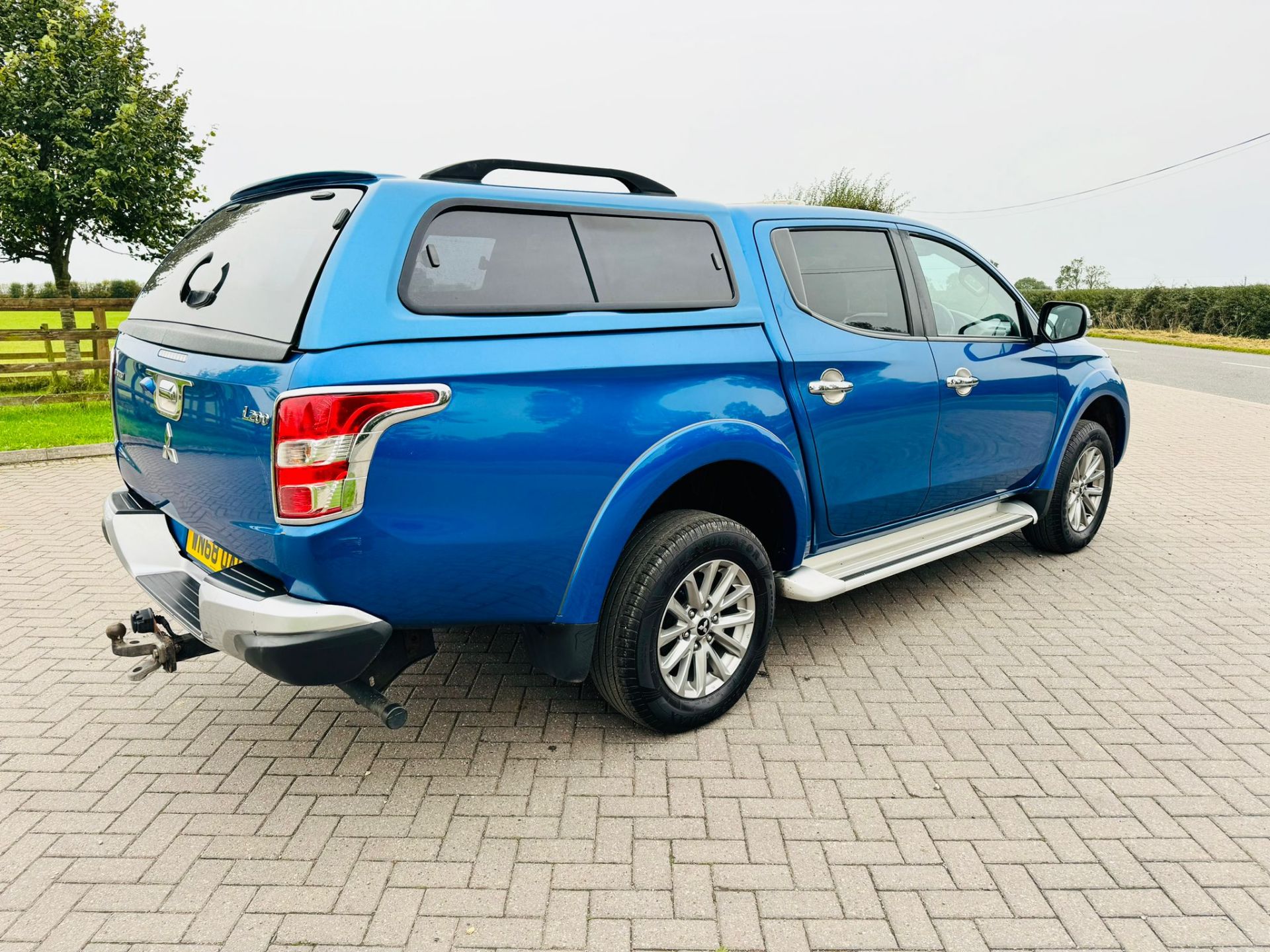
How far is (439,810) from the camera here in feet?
8.89

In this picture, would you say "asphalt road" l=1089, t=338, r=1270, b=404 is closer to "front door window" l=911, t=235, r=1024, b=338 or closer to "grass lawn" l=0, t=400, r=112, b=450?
A: "front door window" l=911, t=235, r=1024, b=338

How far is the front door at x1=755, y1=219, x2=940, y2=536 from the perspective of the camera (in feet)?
Answer: 11.1

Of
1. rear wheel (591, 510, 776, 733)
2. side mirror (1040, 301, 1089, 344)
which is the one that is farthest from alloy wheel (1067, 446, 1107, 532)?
rear wheel (591, 510, 776, 733)

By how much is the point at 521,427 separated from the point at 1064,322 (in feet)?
11.7

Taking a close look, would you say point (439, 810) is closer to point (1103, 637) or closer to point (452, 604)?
point (452, 604)

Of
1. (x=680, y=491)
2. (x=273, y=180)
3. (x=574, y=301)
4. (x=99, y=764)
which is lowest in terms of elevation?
(x=99, y=764)

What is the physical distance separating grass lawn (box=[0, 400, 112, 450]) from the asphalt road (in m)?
14.6

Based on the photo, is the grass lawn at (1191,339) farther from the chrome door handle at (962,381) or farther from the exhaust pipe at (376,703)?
the exhaust pipe at (376,703)

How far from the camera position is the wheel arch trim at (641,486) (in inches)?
106

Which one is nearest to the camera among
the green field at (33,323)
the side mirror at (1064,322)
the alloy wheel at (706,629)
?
the alloy wheel at (706,629)

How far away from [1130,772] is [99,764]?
3.58m

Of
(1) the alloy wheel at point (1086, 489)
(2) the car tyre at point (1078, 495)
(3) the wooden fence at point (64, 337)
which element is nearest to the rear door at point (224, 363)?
(2) the car tyre at point (1078, 495)

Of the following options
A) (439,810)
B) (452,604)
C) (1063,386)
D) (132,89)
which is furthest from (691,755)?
(132,89)

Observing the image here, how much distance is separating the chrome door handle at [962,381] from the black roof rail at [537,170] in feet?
5.37
